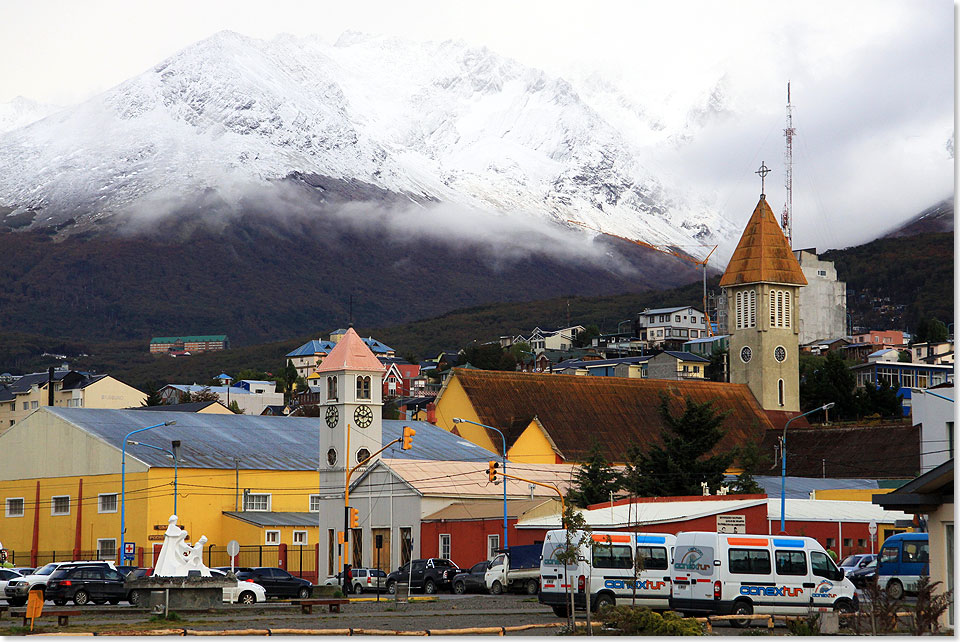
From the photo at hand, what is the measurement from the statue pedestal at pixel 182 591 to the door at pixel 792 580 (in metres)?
13.2

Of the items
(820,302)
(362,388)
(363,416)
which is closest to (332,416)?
(363,416)

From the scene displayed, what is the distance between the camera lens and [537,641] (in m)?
22.7

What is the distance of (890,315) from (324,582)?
142m

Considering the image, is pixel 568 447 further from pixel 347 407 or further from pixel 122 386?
pixel 122 386

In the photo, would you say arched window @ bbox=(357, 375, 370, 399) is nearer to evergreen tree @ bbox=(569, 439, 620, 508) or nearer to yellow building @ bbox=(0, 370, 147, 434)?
evergreen tree @ bbox=(569, 439, 620, 508)

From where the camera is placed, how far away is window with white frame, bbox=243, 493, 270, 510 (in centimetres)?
6607

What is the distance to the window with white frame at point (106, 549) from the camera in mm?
61550

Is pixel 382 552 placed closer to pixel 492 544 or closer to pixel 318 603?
pixel 492 544

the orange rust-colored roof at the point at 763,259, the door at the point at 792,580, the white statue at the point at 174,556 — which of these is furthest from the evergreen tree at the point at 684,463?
the orange rust-colored roof at the point at 763,259

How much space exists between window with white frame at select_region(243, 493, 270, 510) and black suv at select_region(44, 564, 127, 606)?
24.6 m

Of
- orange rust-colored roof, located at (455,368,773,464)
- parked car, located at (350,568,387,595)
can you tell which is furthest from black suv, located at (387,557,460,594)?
orange rust-colored roof, located at (455,368,773,464)

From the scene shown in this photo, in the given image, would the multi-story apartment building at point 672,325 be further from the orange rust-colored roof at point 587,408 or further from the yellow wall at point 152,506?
the yellow wall at point 152,506

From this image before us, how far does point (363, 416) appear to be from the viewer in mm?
61031

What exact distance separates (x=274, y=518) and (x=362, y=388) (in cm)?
857
